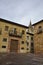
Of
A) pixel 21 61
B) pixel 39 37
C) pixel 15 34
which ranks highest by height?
pixel 15 34

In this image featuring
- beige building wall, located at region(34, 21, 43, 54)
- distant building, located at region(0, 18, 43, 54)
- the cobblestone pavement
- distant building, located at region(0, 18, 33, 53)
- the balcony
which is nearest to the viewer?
the cobblestone pavement

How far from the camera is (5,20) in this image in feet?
78.4

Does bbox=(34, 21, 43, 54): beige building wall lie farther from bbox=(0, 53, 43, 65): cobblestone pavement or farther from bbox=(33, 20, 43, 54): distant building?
bbox=(0, 53, 43, 65): cobblestone pavement

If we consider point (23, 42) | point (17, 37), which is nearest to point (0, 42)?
point (17, 37)

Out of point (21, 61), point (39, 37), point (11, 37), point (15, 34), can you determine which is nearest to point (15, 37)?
point (15, 34)

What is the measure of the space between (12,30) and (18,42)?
3.73 metres

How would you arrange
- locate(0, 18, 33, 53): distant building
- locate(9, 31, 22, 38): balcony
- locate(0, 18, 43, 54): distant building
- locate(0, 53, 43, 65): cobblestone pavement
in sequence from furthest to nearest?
locate(9, 31, 22, 38): balcony < locate(0, 18, 33, 53): distant building < locate(0, 18, 43, 54): distant building < locate(0, 53, 43, 65): cobblestone pavement

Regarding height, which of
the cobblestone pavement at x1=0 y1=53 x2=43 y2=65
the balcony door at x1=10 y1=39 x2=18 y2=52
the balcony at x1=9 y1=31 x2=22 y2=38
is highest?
the balcony at x1=9 y1=31 x2=22 y2=38

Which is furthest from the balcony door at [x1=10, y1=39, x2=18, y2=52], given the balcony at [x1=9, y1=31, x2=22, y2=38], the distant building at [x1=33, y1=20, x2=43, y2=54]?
the distant building at [x1=33, y1=20, x2=43, y2=54]

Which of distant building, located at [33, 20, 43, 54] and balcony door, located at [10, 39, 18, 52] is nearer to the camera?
distant building, located at [33, 20, 43, 54]

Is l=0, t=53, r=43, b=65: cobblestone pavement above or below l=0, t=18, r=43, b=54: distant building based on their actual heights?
below

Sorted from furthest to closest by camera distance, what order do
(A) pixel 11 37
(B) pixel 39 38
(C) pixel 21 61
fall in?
(A) pixel 11 37
(B) pixel 39 38
(C) pixel 21 61

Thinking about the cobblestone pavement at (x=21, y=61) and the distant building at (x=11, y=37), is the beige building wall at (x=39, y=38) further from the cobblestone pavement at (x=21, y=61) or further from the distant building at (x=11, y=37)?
the cobblestone pavement at (x=21, y=61)

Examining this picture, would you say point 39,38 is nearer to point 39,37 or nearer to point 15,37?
point 39,37
